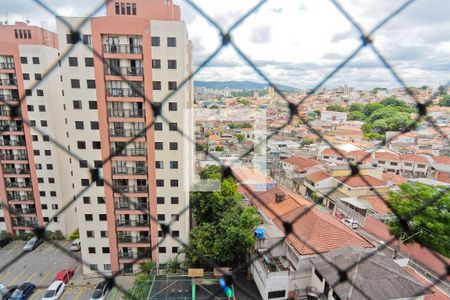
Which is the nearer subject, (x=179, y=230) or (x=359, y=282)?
(x=359, y=282)

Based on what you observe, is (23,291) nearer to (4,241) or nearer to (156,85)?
(4,241)

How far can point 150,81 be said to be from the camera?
14.1 feet

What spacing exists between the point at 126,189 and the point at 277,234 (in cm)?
277

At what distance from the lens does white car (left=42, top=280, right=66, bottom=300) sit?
448 cm

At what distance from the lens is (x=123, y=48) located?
4.30 meters

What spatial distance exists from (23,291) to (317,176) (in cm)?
735

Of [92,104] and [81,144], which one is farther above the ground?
[92,104]

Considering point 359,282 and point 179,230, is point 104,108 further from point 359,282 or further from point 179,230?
point 359,282

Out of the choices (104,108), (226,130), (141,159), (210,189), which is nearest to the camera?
(104,108)

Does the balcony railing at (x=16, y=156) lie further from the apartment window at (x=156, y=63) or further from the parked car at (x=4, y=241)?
the apartment window at (x=156, y=63)

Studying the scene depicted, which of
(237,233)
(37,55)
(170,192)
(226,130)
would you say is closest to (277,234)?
(237,233)

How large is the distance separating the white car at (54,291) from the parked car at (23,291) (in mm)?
378

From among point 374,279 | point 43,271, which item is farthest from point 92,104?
point 374,279

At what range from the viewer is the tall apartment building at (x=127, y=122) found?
420 centimetres
